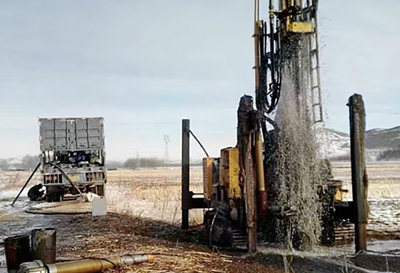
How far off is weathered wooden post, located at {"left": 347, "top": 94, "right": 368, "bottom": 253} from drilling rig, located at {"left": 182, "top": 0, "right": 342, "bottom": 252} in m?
1.10

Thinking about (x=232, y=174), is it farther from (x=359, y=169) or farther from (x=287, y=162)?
(x=359, y=169)

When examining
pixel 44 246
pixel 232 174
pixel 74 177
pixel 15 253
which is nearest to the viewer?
pixel 44 246

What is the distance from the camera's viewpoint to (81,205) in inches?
611

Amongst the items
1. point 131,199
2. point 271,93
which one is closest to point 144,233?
point 271,93

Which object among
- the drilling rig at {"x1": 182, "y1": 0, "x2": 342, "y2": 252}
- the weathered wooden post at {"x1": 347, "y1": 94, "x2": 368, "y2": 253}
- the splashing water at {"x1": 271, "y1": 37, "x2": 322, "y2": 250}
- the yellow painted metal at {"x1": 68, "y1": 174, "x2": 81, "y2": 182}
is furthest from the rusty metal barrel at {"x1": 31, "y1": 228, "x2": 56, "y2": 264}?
the yellow painted metal at {"x1": 68, "y1": 174, "x2": 81, "y2": 182}

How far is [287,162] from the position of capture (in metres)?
8.75

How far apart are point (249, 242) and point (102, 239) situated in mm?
2658

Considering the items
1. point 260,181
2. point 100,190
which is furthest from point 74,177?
point 260,181

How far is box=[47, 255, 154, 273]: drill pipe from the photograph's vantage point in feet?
18.0

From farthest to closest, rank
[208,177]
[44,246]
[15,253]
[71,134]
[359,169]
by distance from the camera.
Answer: [71,134] < [208,177] < [359,169] < [15,253] < [44,246]

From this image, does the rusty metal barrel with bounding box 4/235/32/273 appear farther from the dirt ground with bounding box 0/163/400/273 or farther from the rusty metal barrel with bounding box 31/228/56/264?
the dirt ground with bounding box 0/163/400/273

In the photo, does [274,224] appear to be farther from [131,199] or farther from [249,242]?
[131,199]

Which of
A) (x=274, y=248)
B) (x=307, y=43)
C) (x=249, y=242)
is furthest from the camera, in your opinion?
(x=307, y=43)

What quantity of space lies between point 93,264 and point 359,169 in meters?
4.52
